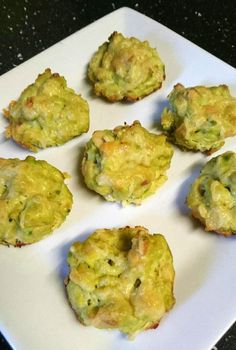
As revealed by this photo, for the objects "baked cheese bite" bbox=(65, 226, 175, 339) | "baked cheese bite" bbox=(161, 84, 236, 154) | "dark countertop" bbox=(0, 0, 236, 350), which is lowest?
"baked cheese bite" bbox=(65, 226, 175, 339)

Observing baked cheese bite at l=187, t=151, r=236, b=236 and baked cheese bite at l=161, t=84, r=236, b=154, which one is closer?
baked cheese bite at l=187, t=151, r=236, b=236

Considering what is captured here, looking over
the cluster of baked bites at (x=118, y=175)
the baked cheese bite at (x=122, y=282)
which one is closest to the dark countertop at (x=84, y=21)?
the cluster of baked bites at (x=118, y=175)

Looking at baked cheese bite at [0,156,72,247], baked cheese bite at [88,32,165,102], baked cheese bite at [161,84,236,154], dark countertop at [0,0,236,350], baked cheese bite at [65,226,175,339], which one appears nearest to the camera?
baked cheese bite at [65,226,175,339]

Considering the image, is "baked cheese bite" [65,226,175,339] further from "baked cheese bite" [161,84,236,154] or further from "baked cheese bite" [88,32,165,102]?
"baked cheese bite" [88,32,165,102]

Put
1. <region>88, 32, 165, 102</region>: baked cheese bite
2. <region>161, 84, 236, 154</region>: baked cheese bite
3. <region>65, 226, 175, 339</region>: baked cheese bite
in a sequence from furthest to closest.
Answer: <region>88, 32, 165, 102</region>: baked cheese bite < <region>161, 84, 236, 154</region>: baked cheese bite < <region>65, 226, 175, 339</region>: baked cheese bite

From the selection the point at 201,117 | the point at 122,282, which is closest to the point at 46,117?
the point at 201,117

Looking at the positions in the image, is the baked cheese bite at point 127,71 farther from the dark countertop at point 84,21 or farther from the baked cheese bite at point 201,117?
the dark countertop at point 84,21

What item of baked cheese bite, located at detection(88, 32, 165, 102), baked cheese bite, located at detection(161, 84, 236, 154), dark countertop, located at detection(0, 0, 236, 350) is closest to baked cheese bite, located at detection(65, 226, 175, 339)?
baked cheese bite, located at detection(161, 84, 236, 154)
